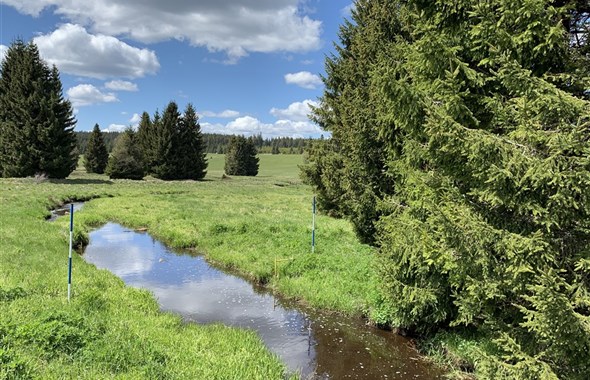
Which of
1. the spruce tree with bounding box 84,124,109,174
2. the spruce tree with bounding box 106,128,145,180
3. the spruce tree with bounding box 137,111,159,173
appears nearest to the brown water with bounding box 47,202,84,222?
the spruce tree with bounding box 106,128,145,180

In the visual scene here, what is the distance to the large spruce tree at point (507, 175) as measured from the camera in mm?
5414

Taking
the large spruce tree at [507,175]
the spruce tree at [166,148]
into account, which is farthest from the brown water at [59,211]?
the spruce tree at [166,148]

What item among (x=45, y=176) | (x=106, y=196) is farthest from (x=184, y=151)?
(x=106, y=196)

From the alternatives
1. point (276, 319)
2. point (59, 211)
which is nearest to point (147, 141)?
point (59, 211)

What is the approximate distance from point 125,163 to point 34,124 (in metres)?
13.1

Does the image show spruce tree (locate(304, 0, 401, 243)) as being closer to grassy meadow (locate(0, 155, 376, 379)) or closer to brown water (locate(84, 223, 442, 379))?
grassy meadow (locate(0, 155, 376, 379))

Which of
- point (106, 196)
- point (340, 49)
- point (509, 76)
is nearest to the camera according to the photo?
point (509, 76)

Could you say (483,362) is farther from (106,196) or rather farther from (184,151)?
(184,151)

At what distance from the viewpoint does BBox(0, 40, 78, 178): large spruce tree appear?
4597cm

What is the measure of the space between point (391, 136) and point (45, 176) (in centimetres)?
4716

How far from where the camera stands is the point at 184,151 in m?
62.3

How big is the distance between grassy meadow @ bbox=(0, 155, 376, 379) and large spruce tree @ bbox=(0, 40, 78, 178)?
23858 millimetres

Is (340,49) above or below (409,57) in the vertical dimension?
above

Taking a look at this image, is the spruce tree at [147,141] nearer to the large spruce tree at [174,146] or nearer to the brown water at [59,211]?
the large spruce tree at [174,146]
